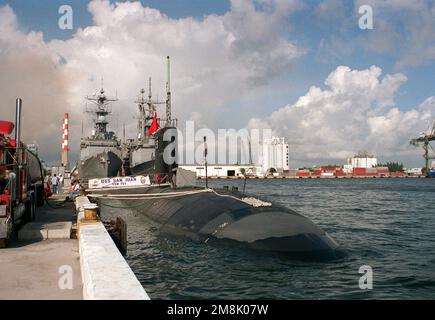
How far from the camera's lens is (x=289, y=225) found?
11.4 meters

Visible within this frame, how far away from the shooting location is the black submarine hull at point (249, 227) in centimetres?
1064

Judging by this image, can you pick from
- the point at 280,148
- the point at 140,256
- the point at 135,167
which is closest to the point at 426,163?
the point at 280,148

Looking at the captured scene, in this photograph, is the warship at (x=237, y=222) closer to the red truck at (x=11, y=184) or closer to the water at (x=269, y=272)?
the water at (x=269, y=272)

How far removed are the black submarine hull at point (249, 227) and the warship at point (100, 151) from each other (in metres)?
24.0

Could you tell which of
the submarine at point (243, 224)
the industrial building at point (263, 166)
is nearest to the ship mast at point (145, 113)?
the submarine at point (243, 224)

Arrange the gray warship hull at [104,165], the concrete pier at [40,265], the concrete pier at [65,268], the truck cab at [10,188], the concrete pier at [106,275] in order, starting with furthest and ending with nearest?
the gray warship hull at [104,165] → the truck cab at [10,188] → the concrete pier at [40,265] → the concrete pier at [65,268] → the concrete pier at [106,275]

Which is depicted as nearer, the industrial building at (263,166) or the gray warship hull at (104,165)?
the gray warship hull at (104,165)

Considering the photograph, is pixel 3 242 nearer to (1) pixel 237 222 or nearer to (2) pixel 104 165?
(1) pixel 237 222

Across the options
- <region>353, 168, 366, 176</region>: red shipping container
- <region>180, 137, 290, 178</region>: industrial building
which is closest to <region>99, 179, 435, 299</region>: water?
<region>180, 137, 290, 178</region>: industrial building

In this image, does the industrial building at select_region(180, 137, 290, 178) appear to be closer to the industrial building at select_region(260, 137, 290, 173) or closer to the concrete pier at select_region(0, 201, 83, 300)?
the industrial building at select_region(260, 137, 290, 173)

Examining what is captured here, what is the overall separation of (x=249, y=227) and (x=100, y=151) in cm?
4072

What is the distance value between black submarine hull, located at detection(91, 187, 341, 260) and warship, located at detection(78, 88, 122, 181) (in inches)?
944

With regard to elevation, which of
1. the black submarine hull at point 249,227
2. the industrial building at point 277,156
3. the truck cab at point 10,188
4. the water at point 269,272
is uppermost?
the industrial building at point 277,156
